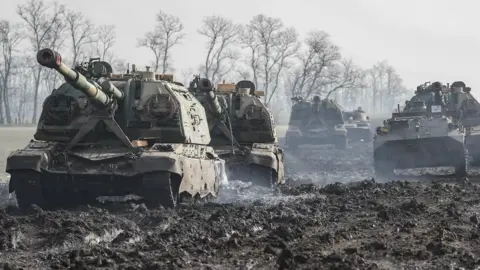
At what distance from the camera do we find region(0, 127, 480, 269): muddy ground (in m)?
6.86

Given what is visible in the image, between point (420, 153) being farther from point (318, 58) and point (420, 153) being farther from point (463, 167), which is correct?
point (318, 58)

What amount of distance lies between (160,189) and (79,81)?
6.48ft

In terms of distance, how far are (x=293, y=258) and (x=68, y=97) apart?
287 inches

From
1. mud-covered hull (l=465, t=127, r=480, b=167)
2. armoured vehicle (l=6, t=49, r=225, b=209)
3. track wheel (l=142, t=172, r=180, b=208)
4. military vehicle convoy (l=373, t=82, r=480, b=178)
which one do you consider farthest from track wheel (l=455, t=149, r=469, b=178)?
track wheel (l=142, t=172, r=180, b=208)

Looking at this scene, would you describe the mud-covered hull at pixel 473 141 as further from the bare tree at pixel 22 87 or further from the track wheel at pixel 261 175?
the bare tree at pixel 22 87

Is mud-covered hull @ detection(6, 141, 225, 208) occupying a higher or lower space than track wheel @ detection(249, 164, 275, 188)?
higher

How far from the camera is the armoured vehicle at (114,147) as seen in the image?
11484 mm

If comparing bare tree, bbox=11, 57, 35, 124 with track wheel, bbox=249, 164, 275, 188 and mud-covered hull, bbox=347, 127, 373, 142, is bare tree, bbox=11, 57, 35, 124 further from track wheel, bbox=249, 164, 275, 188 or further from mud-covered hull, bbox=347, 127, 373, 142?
track wheel, bbox=249, 164, 275, 188

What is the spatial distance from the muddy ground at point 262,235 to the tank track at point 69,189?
27 cm

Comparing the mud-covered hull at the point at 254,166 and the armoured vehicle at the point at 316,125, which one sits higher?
the armoured vehicle at the point at 316,125

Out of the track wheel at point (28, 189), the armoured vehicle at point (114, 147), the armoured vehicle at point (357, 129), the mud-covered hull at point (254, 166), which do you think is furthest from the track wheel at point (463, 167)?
the armoured vehicle at point (357, 129)

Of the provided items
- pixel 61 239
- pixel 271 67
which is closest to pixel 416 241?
pixel 61 239

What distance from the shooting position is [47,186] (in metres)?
12.0

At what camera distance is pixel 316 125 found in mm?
31391
